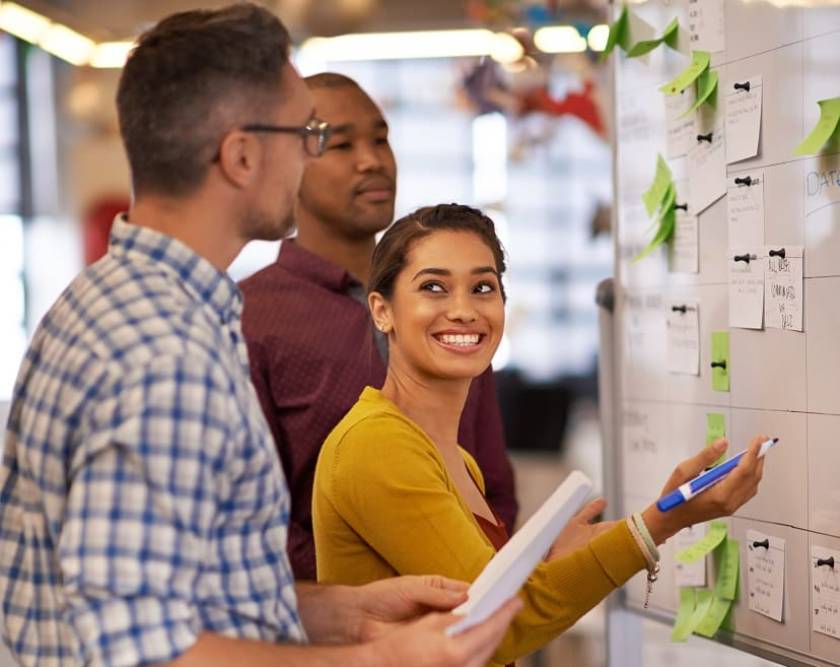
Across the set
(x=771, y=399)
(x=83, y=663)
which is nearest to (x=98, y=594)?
(x=83, y=663)

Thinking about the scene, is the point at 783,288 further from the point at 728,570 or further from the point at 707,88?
the point at 728,570

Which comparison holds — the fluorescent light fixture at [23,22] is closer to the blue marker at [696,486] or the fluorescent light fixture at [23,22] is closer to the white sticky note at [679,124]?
the white sticky note at [679,124]

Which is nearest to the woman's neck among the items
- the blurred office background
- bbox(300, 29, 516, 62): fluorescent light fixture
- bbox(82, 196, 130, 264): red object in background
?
the blurred office background

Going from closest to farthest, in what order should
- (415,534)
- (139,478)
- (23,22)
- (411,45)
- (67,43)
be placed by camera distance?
(139,478) < (415,534) < (23,22) < (67,43) < (411,45)

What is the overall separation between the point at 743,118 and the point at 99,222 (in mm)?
6242

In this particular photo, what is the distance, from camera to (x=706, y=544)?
215 centimetres

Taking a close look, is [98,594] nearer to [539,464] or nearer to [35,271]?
[539,464]

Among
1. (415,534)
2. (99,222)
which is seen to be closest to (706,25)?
(415,534)

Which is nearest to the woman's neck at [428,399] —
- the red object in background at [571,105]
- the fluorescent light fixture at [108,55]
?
the red object in background at [571,105]

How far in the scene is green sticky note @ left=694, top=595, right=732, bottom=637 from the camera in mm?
2115

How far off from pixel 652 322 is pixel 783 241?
0.52m

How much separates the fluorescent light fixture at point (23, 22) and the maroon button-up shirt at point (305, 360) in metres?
2.82

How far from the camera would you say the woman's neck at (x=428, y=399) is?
5.98ft

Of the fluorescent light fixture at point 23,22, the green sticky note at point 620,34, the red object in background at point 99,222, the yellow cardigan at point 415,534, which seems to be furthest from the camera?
the red object in background at point 99,222
